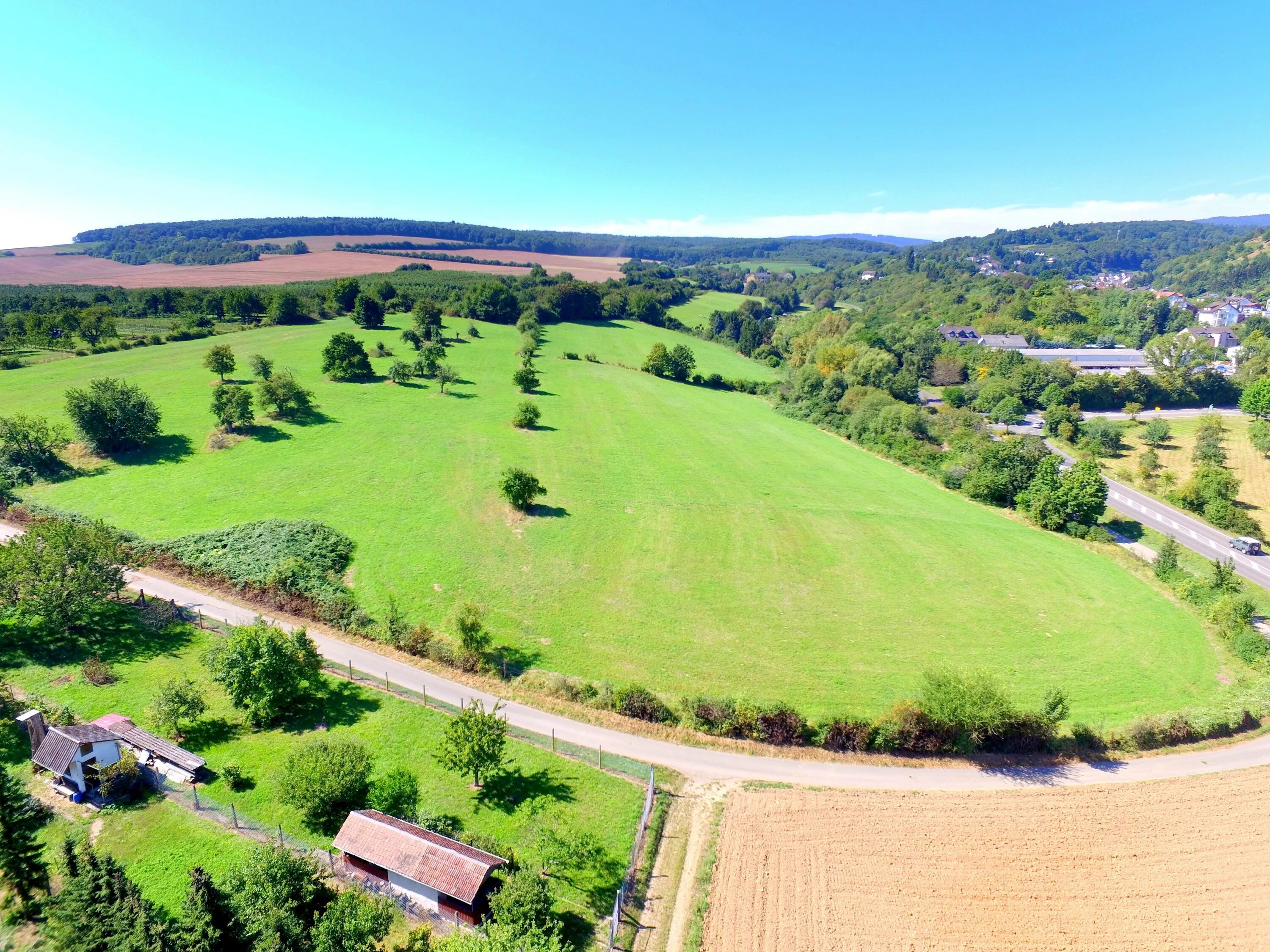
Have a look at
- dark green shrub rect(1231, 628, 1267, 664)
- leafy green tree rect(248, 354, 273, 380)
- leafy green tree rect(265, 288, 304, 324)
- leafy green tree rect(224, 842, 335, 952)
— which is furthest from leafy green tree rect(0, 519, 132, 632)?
leafy green tree rect(265, 288, 304, 324)

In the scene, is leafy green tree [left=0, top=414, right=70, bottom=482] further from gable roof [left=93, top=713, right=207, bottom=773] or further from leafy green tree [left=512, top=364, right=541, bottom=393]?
leafy green tree [left=512, top=364, right=541, bottom=393]

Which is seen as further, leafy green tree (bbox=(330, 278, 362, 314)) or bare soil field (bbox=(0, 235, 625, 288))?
bare soil field (bbox=(0, 235, 625, 288))

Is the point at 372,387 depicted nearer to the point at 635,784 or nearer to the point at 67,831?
the point at 67,831

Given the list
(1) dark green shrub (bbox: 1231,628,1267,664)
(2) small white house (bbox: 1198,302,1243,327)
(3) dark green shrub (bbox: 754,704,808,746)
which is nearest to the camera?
(3) dark green shrub (bbox: 754,704,808,746)

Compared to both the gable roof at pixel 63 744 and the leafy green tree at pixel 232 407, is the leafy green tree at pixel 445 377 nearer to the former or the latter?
the leafy green tree at pixel 232 407

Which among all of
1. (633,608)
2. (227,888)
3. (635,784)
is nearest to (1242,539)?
(633,608)

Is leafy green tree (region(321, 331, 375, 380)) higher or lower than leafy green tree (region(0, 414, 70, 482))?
higher
